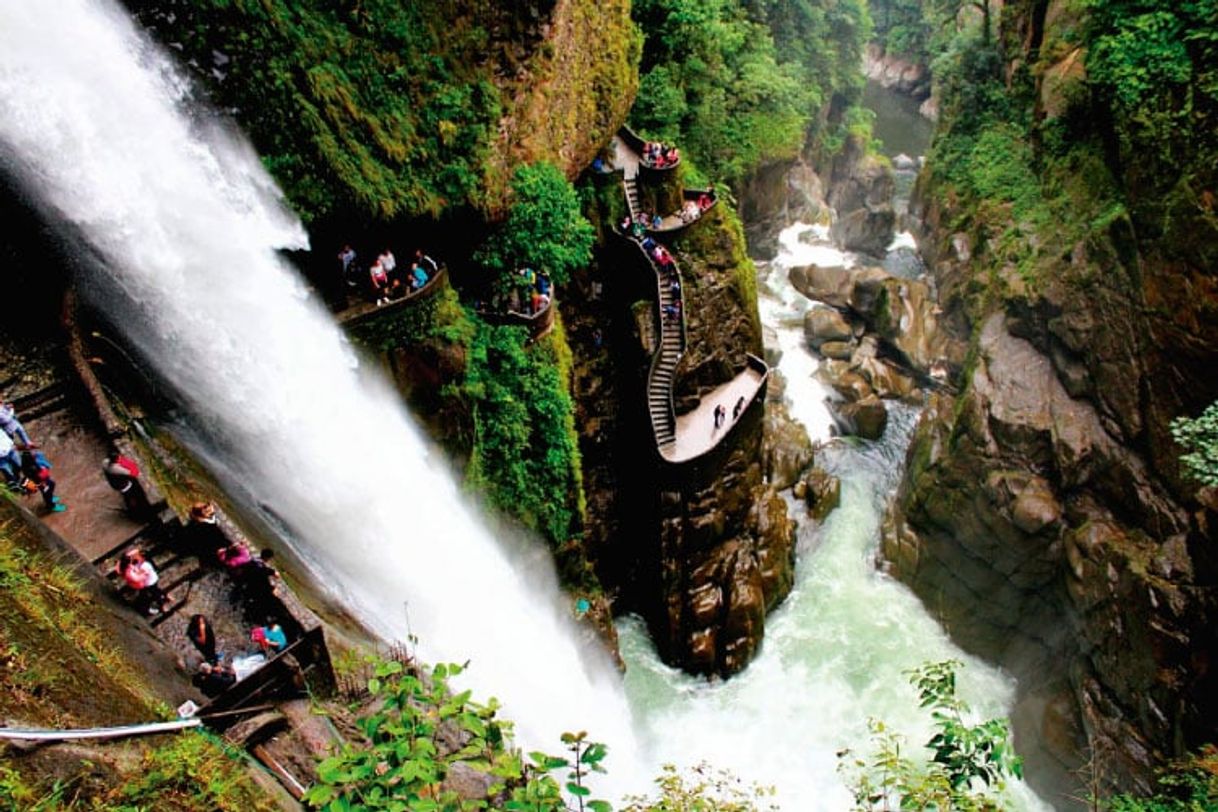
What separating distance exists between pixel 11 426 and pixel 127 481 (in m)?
1.40

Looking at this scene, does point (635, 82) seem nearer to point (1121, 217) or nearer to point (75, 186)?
point (1121, 217)

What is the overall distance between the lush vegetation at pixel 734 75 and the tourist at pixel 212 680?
20.8 meters

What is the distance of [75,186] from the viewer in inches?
352

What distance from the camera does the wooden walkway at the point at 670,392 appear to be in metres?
18.1

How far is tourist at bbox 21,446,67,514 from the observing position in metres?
8.16

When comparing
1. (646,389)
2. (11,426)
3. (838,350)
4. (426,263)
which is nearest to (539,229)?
(426,263)

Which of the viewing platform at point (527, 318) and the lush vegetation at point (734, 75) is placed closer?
the viewing platform at point (527, 318)

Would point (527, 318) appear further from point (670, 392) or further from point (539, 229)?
point (670, 392)

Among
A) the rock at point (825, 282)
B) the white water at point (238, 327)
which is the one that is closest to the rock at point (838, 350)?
the rock at point (825, 282)

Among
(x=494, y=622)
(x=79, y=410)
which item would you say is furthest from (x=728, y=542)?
(x=79, y=410)

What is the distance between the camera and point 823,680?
19094 millimetres

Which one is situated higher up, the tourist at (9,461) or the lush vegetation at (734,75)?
the tourist at (9,461)

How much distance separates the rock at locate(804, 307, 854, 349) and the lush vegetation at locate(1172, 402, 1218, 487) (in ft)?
43.5

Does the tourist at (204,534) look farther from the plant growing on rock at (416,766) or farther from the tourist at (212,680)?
the plant growing on rock at (416,766)
